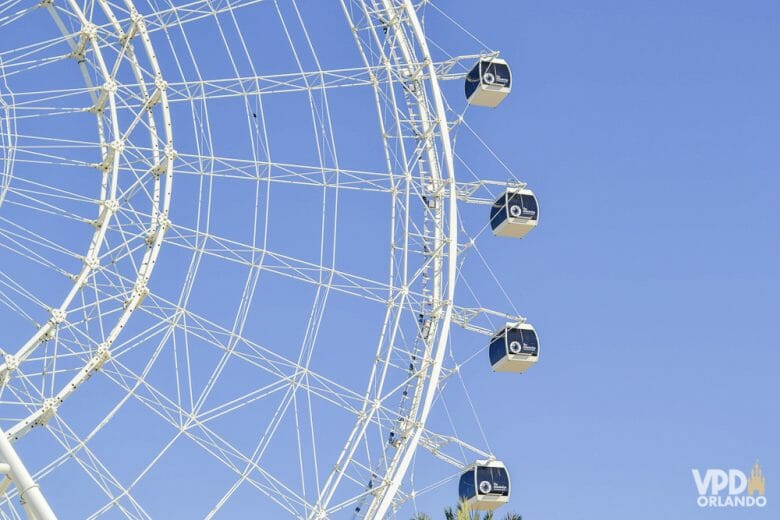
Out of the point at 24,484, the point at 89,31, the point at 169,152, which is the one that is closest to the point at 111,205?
the point at 169,152

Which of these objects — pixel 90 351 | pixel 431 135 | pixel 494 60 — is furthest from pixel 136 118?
pixel 494 60

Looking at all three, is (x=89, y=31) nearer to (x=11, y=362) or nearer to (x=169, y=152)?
(x=169, y=152)

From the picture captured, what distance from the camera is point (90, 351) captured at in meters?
32.8

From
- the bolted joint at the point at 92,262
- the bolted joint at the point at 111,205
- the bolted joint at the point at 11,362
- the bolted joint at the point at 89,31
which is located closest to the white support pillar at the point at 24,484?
the bolted joint at the point at 11,362

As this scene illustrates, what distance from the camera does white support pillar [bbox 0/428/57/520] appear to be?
91.2ft

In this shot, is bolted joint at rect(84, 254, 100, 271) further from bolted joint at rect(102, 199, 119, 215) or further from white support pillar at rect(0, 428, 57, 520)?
white support pillar at rect(0, 428, 57, 520)

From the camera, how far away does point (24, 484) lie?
28.0 m

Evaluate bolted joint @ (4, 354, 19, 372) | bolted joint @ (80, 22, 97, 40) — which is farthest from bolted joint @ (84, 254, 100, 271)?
bolted joint @ (80, 22, 97, 40)

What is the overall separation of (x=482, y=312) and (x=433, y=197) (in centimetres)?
309

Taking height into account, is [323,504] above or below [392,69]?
A: below

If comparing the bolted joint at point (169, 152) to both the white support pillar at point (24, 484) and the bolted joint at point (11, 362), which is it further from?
the white support pillar at point (24, 484)

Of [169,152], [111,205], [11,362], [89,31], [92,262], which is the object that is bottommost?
[11,362]

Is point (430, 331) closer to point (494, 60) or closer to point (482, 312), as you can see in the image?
point (482, 312)

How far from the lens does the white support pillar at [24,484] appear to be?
27.8 metres
